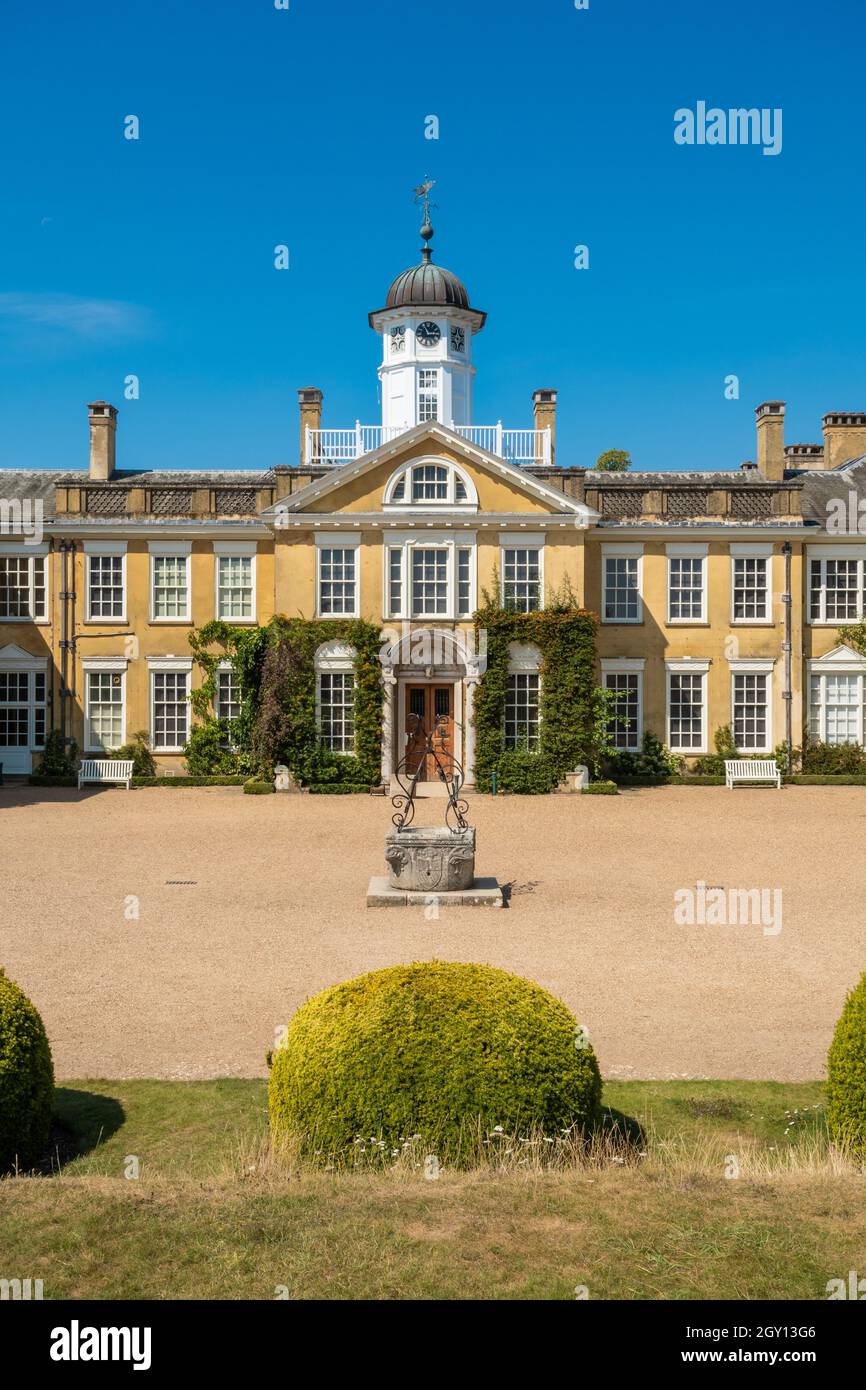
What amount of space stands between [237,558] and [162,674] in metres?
4.02

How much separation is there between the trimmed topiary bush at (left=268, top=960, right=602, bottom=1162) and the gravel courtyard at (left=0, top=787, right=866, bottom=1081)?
2226mm

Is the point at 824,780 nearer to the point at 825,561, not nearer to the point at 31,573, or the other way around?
the point at 825,561

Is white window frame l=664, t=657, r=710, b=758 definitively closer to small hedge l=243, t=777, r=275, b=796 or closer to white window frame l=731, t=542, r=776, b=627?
white window frame l=731, t=542, r=776, b=627

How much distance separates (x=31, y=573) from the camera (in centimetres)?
3183

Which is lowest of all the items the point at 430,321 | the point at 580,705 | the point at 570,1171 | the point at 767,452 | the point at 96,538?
the point at 570,1171

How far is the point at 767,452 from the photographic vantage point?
112 ft

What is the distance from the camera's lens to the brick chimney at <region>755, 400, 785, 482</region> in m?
33.8

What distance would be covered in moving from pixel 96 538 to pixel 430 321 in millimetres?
14847

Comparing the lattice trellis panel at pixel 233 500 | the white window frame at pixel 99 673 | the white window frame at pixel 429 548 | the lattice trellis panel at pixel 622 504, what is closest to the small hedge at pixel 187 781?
the white window frame at pixel 99 673

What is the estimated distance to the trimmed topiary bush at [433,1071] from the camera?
608cm

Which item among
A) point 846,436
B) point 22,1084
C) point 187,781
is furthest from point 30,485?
point 22,1084

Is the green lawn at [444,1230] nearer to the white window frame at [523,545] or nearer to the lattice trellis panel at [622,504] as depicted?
the white window frame at [523,545]

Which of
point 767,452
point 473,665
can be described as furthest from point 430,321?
point 473,665
